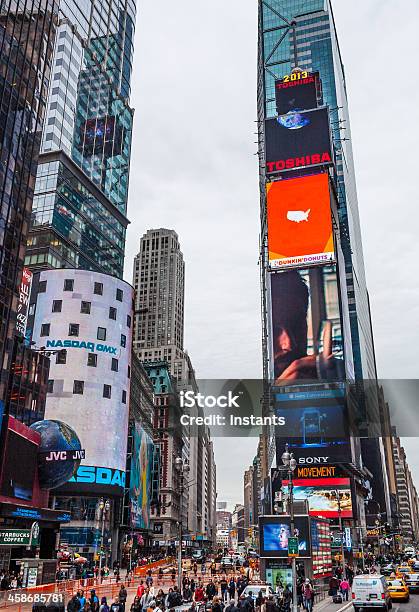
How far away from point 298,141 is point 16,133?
Answer: 9270 cm

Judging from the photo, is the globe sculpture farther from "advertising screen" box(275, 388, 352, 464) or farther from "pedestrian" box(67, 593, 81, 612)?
"advertising screen" box(275, 388, 352, 464)

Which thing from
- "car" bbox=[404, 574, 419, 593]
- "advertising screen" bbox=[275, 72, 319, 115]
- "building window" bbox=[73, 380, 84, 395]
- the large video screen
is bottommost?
"car" bbox=[404, 574, 419, 593]

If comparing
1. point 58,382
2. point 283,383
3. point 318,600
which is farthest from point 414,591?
point 283,383

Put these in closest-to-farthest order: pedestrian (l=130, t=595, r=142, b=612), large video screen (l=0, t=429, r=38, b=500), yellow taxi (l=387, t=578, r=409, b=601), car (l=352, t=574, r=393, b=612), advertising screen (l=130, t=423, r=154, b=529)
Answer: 1. pedestrian (l=130, t=595, r=142, b=612)
2. car (l=352, t=574, r=393, b=612)
3. yellow taxi (l=387, t=578, r=409, b=601)
4. large video screen (l=0, t=429, r=38, b=500)
5. advertising screen (l=130, t=423, r=154, b=529)

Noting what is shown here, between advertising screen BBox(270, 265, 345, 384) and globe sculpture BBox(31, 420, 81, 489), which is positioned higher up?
advertising screen BBox(270, 265, 345, 384)

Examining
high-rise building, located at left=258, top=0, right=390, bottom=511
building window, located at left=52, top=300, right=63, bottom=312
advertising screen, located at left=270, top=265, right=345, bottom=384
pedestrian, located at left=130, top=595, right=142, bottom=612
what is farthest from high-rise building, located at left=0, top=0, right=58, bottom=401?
high-rise building, located at left=258, top=0, right=390, bottom=511

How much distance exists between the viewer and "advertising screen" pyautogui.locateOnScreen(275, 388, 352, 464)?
340 ft

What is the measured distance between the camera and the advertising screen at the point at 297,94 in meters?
140

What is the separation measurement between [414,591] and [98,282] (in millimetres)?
49765

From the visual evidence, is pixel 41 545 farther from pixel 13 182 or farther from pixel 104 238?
pixel 104 238

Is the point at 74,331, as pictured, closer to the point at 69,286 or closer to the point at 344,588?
the point at 69,286

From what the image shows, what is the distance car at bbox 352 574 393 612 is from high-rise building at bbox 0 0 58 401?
29.3 m

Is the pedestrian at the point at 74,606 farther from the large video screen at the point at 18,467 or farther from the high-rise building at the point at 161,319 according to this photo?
the high-rise building at the point at 161,319

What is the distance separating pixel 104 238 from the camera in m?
119
